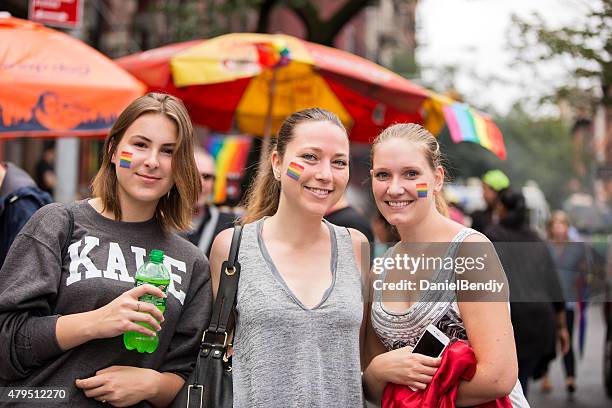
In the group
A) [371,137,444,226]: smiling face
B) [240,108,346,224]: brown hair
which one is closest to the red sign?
[240,108,346,224]: brown hair

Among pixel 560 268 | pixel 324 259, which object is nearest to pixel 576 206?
pixel 560 268

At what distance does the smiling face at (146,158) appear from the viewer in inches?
123

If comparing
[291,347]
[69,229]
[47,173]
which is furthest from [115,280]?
[47,173]

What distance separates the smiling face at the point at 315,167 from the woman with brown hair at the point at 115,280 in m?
0.41

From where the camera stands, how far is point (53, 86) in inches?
210

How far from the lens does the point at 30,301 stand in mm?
2859

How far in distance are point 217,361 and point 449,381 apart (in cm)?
84

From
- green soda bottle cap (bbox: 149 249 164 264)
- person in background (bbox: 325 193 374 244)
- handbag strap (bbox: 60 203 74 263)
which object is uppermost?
person in background (bbox: 325 193 374 244)

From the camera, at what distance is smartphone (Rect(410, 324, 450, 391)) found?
2.89 metres

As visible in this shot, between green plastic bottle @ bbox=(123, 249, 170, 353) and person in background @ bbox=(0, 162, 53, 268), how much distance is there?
5.01ft

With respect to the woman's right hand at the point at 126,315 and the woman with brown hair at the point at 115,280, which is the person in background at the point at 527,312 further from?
the woman's right hand at the point at 126,315

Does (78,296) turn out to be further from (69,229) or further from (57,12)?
(57,12)

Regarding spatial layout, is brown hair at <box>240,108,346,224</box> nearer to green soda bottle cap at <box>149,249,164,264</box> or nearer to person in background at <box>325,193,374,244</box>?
green soda bottle cap at <box>149,249,164,264</box>

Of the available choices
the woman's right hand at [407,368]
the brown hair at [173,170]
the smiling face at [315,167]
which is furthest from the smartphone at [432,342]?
the brown hair at [173,170]
